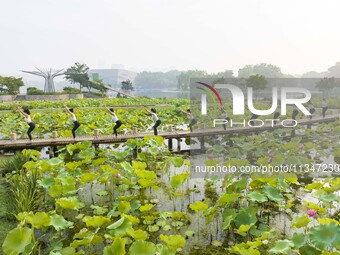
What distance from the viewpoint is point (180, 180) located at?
164 inches

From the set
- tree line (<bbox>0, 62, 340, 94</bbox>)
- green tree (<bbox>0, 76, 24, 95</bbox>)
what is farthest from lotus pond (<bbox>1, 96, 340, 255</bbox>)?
green tree (<bbox>0, 76, 24, 95</bbox>)

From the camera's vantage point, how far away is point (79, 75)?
4225cm

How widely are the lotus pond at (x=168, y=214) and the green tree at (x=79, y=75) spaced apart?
3781cm

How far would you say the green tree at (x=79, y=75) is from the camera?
42.5m

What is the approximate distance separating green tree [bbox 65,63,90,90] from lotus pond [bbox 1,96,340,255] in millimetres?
37815

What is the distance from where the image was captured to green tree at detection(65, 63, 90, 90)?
139ft

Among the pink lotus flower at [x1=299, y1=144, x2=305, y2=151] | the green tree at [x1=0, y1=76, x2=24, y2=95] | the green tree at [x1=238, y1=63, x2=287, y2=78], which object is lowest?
the pink lotus flower at [x1=299, y1=144, x2=305, y2=151]

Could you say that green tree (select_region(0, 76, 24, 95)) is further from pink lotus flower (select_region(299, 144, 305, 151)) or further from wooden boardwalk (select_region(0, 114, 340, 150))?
pink lotus flower (select_region(299, 144, 305, 151))

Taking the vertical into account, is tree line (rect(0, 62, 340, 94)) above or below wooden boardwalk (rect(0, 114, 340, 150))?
above

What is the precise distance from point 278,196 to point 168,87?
10346 cm

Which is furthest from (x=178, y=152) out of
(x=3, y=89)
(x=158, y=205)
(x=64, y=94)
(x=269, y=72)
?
(x=269, y=72)

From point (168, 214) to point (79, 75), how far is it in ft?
134

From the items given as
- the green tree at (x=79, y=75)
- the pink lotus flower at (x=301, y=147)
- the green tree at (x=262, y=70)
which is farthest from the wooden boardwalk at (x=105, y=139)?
the green tree at (x=262, y=70)

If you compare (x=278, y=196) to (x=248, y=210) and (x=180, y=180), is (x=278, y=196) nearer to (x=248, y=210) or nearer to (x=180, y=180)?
(x=248, y=210)
